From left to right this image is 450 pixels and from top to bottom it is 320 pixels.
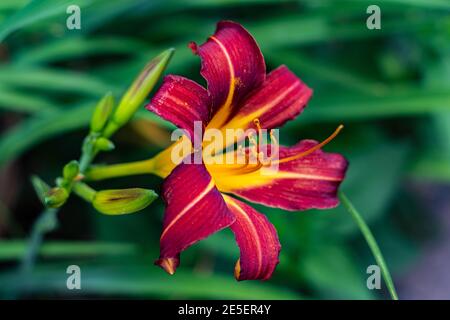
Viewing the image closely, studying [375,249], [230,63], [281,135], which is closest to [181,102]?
[230,63]

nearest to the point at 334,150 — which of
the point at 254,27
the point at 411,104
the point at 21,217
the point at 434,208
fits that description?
the point at 411,104

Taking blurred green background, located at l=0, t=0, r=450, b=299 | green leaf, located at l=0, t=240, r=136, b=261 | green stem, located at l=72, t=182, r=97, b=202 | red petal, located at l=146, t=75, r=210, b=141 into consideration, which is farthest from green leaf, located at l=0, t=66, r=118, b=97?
red petal, located at l=146, t=75, r=210, b=141

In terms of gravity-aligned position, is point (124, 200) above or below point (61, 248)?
below

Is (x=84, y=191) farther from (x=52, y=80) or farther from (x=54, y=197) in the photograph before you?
(x=52, y=80)

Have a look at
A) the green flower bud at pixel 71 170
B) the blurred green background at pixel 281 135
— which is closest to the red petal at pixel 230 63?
the green flower bud at pixel 71 170

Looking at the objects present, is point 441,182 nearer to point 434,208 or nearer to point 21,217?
point 434,208
